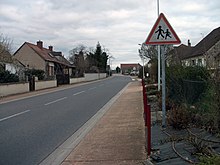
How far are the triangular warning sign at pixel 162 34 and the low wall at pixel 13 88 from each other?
70.0 ft

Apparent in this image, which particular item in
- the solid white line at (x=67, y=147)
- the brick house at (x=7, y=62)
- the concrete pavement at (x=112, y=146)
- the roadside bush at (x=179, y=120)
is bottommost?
the solid white line at (x=67, y=147)

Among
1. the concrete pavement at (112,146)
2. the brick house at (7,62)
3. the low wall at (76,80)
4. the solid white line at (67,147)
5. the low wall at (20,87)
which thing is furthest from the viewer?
the low wall at (76,80)

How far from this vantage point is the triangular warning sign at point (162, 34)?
876cm

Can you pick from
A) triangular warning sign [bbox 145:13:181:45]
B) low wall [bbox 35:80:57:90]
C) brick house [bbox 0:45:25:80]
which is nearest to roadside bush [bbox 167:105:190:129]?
triangular warning sign [bbox 145:13:181:45]

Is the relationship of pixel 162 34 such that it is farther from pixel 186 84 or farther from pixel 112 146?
pixel 186 84

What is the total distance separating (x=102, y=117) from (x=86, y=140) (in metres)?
4.58

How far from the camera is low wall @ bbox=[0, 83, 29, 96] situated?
28111 millimetres

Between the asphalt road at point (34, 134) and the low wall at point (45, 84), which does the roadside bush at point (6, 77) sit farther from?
the asphalt road at point (34, 134)

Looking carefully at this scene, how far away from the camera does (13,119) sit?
13.3 meters

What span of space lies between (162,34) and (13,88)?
23.7 m

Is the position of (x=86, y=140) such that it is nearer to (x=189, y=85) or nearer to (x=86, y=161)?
(x=86, y=161)

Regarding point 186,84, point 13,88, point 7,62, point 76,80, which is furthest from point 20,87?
point 76,80

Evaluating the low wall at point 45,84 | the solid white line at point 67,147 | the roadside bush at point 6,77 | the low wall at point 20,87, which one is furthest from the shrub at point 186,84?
the low wall at point 45,84

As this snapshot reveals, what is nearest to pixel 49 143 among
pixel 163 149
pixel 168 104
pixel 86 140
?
pixel 86 140
